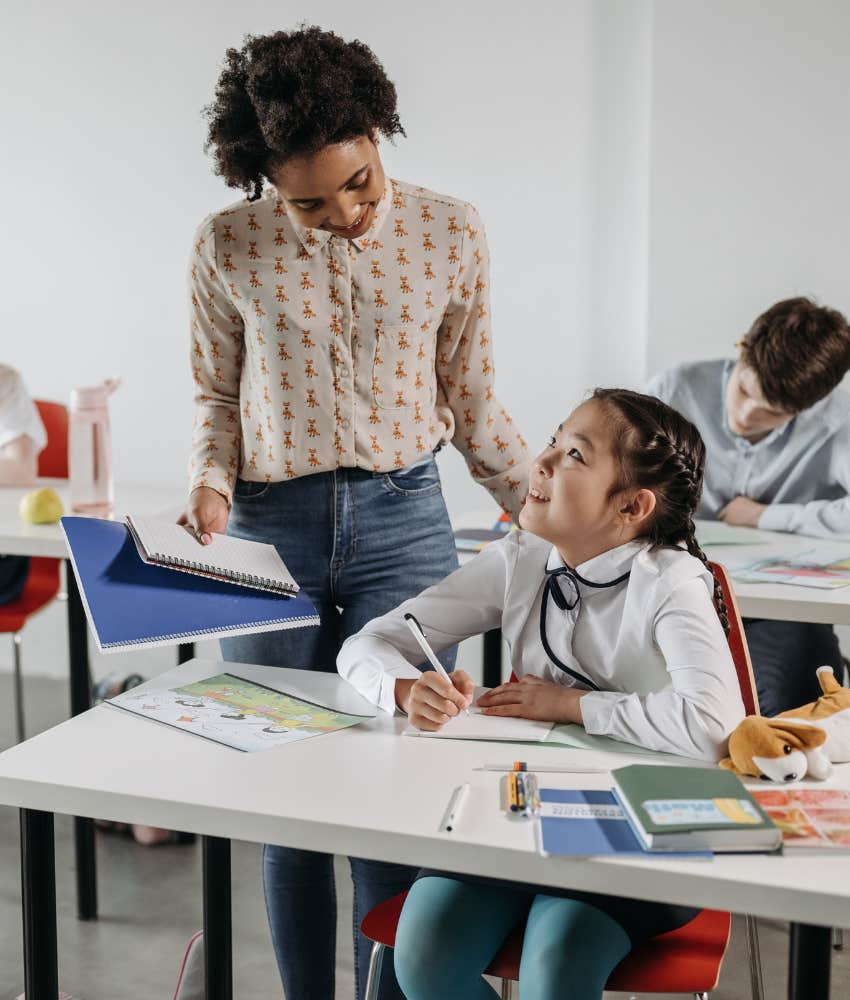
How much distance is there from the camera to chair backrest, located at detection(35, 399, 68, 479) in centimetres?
316

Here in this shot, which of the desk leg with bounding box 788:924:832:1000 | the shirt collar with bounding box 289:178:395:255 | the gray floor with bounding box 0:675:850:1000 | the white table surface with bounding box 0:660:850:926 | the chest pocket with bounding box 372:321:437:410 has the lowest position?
the gray floor with bounding box 0:675:850:1000

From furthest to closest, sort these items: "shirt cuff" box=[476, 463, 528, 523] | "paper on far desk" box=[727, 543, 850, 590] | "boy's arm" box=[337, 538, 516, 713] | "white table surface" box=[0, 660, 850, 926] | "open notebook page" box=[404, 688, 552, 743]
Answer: "paper on far desk" box=[727, 543, 850, 590]
"shirt cuff" box=[476, 463, 528, 523]
"boy's arm" box=[337, 538, 516, 713]
"open notebook page" box=[404, 688, 552, 743]
"white table surface" box=[0, 660, 850, 926]

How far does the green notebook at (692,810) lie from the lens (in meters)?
1.04

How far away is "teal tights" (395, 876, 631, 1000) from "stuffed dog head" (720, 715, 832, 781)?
9.1 inches

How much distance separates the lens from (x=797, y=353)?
2520mm

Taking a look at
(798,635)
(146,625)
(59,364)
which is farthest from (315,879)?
(59,364)

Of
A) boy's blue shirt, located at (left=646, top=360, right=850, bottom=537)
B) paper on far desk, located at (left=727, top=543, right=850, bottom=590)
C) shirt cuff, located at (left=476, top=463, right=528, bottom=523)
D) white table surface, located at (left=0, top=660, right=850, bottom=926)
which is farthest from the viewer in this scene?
boy's blue shirt, located at (left=646, top=360, right=850, bottom=537)

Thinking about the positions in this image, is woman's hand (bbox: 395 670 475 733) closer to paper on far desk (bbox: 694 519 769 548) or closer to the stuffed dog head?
the stuffed dog head

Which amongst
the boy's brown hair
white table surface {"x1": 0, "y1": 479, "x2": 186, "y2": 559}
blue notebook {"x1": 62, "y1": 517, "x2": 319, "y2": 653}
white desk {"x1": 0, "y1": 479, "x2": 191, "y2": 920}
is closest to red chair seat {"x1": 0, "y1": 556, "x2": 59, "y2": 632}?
white table surface {"x1": 0, "y1": 479, "x2": 186, "y2": 559}

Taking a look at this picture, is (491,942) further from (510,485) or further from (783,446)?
(783,446)

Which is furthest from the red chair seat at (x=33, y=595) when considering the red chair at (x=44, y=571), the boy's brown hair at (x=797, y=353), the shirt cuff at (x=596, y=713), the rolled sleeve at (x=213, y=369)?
the shirt cuff at (x=596, y=713)

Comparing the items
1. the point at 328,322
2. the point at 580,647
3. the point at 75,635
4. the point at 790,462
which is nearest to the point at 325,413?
the point at 328,322

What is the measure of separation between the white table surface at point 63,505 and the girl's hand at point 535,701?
1207mm

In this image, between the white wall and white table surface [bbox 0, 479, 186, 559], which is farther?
the white wall
